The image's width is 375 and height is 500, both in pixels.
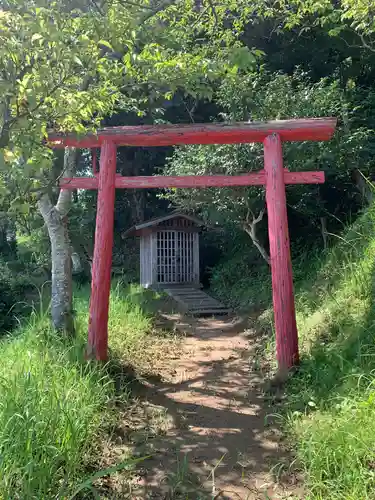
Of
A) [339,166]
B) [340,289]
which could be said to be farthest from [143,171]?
[340,289]

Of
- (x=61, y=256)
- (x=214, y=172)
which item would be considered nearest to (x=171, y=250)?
(x=214, y=172)

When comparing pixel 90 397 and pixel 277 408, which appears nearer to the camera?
pixel 90 397

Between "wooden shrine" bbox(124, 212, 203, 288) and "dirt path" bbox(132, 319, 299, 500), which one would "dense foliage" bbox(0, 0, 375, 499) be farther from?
"wooden shrine" bbox(124, 212, 203, 288)

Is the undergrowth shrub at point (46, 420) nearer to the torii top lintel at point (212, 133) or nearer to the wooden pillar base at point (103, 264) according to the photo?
the wooden pillar base at point (103, 264)

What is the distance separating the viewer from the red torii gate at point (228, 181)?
203 inches

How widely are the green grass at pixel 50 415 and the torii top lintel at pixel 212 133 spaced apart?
8.23 feet

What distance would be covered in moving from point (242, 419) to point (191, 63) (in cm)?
416

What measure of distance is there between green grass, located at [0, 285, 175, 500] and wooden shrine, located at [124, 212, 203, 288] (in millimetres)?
9057

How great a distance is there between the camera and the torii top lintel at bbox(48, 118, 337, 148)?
5195 millimetres

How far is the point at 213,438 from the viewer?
13.1 feet

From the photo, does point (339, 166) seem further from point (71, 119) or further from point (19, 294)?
point (19, 294)

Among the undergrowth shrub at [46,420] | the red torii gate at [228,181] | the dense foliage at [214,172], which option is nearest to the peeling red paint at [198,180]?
the red torii gate at [228,181]

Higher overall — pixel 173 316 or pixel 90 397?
pixel 173 316

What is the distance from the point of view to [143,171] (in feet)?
59.2
